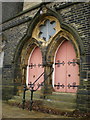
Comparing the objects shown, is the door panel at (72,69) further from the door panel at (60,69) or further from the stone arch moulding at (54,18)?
the stone arch moulding at (54,18)

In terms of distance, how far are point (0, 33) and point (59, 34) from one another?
4.31 meters

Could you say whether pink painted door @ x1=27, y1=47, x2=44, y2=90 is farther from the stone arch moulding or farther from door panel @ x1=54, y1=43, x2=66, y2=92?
door panel @ x1=54, y1=43, x2=66, y2=92

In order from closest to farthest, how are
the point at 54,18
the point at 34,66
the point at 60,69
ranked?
the point at 60,69 < the point at 54,18 < the point at 34,66

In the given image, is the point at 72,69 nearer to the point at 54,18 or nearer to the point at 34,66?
the point at 34,66

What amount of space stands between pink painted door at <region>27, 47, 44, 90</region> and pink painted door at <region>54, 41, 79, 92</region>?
106cm

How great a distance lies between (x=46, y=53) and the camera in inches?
265

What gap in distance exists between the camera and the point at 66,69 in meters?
6.30

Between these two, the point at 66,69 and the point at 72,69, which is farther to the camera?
the point at 66,69

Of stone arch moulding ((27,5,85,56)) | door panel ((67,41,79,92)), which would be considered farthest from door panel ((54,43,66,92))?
stone arch moulding ((27,5,85,56))

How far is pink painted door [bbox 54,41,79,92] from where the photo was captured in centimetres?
604

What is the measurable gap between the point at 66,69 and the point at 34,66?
1.89 metres

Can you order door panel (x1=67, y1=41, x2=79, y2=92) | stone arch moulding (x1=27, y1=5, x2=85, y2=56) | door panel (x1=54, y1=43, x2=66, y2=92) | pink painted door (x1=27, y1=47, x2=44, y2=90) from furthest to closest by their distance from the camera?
pink painted door (x1=27, y1=47, x2=44, y2=90) → door panel (x1=54, y1=43, x2=66, y2=92) → door panel (x1=67, y1=41, x2=79, y2=92) → stone arch moulding (x1=27, y1=5, x2=85, y2=56)

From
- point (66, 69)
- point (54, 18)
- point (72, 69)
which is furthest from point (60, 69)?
point (54, 18)

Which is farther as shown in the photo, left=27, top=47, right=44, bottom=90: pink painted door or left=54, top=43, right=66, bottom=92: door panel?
left=27, top=47, right=44, bottom=90: pink painted door
